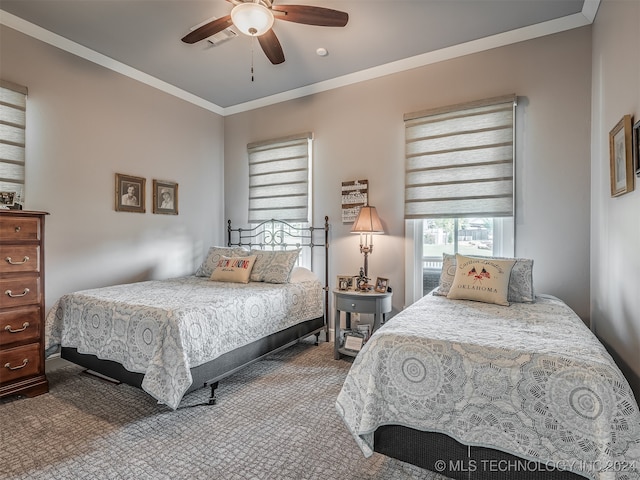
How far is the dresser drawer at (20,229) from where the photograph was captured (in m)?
2.25

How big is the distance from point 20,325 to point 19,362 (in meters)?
0.26

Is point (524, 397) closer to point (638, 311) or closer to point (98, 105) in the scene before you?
point (638, 311)

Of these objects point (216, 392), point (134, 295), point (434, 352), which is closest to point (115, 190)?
point (134, 295)

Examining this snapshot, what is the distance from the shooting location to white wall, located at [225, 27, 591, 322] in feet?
8.89

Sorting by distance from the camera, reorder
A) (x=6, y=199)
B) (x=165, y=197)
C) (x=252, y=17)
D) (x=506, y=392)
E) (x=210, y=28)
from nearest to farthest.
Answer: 1. (x=506, y=392)
2. (x=252, y=17)
3. (x=210, y=28)
4. (x=6, y=199)
5. (x=165, y=197)

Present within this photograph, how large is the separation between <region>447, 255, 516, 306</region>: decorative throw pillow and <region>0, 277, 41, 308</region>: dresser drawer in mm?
3034

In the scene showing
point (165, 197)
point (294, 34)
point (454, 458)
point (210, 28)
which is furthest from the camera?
point (165, 197)

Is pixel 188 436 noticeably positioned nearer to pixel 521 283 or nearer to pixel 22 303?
pixel 22 303

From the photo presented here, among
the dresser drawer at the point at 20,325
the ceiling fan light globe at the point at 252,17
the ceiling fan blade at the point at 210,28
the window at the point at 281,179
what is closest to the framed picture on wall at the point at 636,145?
the ceiling fan light globe at the point at 252,17

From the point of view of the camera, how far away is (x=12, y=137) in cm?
271

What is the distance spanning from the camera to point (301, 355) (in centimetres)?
330

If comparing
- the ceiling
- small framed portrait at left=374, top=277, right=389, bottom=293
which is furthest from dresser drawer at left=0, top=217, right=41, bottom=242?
small framed portrait at left=374, top=277, right=389, bottom=293

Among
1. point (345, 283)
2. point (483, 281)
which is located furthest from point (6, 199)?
point (483, 281)

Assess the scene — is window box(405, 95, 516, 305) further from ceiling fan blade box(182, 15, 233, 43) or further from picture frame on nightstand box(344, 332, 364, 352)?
ceiling fan blade box(182, 15, 233, 43)
